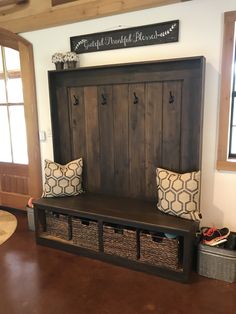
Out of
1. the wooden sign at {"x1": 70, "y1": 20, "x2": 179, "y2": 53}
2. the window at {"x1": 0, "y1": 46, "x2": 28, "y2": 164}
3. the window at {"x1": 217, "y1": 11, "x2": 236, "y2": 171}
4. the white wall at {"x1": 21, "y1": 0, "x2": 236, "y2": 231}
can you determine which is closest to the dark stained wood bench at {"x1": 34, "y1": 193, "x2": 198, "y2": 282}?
the white wall at {"x1": 21, "y1": 0, "x2": 236, "y2": 231}

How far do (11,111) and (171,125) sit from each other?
7.21 ft

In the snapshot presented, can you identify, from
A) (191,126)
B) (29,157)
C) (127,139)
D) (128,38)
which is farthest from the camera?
(29,157)

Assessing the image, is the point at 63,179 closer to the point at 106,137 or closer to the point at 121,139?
the point at 106,137

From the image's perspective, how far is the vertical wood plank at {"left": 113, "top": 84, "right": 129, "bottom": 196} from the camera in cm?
266

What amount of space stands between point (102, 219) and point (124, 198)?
0.45 metres

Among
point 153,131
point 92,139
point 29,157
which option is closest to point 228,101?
point 153,131

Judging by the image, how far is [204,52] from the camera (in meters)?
2.33

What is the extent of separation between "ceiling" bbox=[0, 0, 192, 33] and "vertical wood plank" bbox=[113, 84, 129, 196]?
717 millimetres

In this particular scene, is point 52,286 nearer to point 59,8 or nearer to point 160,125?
point 160,125

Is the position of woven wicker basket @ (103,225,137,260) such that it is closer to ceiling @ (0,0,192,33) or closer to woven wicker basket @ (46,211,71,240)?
woven wicker basket @ (46,211,71,240)

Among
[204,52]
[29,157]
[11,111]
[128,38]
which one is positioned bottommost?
[29,157]

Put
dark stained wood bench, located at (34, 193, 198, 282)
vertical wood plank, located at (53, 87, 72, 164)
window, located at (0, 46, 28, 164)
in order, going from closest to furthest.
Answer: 1. dark stained wood bench, located at (34, 193, 198, 282)
2. vertical wood plank, located at (53, 87, 72, 164)
3. window, located at (0, 46, 28, 164)

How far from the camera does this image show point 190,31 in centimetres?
235

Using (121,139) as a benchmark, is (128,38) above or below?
above
